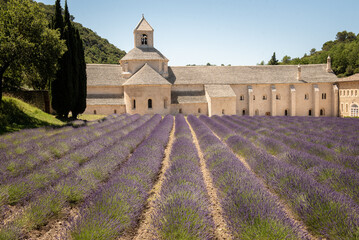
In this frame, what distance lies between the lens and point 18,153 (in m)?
7.02

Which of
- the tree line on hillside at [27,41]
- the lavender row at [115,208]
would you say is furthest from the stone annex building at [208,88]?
the lavender row at [115,208]

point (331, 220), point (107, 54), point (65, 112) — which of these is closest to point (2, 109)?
point (65, 112)

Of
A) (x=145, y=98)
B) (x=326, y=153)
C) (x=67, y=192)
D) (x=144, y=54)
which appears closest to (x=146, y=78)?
(x=145, y=98)

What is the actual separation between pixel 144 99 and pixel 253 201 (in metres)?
25.9

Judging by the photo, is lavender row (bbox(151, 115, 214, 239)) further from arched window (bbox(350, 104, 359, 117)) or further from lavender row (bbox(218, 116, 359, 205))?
arched window (bbox(350, 104, 359, 117))

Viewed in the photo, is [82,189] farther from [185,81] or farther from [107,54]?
[107,54]

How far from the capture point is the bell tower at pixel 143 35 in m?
33.7

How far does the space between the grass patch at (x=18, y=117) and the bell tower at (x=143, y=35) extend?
67.5 ft

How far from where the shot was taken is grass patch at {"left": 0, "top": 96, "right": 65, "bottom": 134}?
1250 centimetres

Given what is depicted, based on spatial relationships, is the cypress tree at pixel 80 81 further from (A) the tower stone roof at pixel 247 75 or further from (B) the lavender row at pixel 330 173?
(B) the lavender row at pixel 330 173

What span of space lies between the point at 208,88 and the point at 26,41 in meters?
23.1

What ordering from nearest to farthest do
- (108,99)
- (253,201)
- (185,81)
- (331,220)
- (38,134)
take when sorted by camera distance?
(331,220) < (253,201) < (38,134) < (108,99) < (185,81)

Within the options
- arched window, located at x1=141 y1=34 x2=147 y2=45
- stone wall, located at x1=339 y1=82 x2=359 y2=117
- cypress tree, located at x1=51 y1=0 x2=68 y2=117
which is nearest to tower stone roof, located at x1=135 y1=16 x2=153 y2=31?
arched window, located at x1=141 y1=34 x2=147 y2=45

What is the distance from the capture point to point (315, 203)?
11.3 ft
